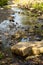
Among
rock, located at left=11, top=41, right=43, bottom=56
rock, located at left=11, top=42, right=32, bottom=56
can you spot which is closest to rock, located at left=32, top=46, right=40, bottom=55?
rock, located at left=11, top=41, right=43, bottom=56

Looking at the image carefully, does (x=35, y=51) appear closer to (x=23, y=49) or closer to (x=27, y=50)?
(x=27, y=50)

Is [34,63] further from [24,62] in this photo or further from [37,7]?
[37,7]

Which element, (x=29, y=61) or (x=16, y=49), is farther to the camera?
(x=16, y=49)

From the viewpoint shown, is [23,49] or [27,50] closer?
[23,49]

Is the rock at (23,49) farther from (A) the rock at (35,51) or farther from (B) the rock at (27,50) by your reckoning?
(A) the rock at (35,51)

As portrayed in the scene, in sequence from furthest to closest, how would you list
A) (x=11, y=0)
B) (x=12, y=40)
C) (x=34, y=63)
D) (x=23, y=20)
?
(x=11, y=0)
(x=23, y=20)
(x=12, y=40)
(x=34, y=63)

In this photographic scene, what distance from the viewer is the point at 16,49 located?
305 inches

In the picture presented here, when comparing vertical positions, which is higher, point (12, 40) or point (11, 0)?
point (12, 40)

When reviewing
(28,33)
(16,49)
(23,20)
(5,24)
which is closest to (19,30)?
(28,33)

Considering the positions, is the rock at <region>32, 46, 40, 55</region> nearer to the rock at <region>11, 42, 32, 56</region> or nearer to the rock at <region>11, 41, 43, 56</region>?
the rock at <region>11, 41, 43, 56</region>

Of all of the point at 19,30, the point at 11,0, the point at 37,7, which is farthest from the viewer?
the point at 11,0

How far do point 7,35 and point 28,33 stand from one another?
1.17 meters

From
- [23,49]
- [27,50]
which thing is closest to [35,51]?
[27,50]

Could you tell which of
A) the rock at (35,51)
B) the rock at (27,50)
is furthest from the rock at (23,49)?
the rock at (35,51)
